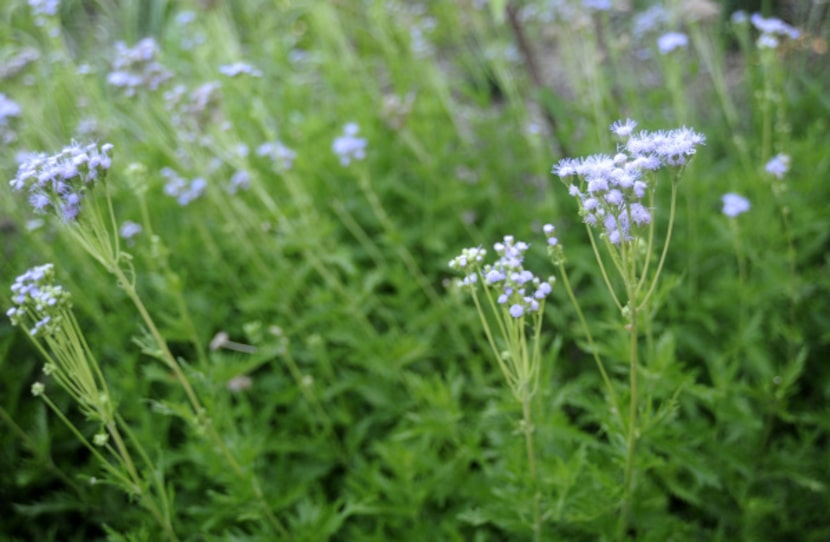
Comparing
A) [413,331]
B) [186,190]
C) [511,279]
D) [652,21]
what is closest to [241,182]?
[186,190]

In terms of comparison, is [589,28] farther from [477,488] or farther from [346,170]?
[477,488]

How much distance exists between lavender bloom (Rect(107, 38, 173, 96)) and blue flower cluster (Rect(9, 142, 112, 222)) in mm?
1502

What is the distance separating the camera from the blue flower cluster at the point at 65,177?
2.02m

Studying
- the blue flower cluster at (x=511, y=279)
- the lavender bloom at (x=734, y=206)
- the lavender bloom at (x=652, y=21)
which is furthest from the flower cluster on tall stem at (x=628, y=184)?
the lavender bloom at (x=652, y=21)

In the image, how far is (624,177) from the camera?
5.50 feet

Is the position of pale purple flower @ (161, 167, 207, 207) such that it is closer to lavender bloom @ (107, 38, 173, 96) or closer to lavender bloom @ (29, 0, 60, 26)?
lavender bloom @ (107, 38, 173, 96)

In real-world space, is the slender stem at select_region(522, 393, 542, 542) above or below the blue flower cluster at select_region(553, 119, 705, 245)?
below

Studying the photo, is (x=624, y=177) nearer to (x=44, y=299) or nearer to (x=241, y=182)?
(x=44, y=299)

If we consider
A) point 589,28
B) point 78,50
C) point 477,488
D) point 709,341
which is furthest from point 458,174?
point 78,50

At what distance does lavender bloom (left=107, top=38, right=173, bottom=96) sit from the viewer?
3.46 m

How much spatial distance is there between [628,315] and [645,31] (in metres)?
3.37

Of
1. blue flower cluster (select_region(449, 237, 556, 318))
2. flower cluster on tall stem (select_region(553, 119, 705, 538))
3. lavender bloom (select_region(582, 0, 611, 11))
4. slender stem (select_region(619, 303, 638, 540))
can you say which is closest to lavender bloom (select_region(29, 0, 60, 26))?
lavender bloom (select_region(582, 0, 611, 11))

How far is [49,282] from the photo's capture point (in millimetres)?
2221

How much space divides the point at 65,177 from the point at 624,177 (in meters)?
1.49
